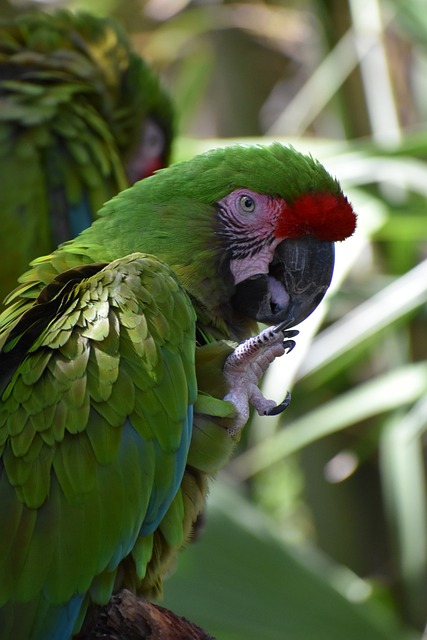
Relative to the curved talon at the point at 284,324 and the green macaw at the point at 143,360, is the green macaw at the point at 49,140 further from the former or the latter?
the curved talon at the point at 284,324

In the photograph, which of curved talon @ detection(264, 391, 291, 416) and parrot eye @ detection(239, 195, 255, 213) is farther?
parrot eye @ detection(239, 195, 255, 213)

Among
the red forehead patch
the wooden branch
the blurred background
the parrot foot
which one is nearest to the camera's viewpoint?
the wooden branch

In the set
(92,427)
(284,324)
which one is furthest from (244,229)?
(92,427)

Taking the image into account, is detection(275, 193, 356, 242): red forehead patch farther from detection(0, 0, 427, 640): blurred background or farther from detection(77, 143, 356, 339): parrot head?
detection(0, 0, 427, 640): blurred background

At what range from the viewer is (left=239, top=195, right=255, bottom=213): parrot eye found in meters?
1.41

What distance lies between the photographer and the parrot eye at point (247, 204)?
1412 mm

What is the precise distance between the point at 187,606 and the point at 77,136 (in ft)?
3.21

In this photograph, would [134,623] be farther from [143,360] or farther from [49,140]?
[49,140]

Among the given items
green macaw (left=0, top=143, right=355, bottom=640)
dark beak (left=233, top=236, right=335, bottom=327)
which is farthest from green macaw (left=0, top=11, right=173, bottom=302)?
dark beak (left=233, top=236, right=335, bottom=327)

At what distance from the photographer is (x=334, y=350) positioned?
6.77 ft

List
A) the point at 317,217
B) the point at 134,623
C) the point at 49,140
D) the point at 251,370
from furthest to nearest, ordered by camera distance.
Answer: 1. the point at 49,140
2. the point at 317,217
3. the point at 251,370
4. the point at 134,623

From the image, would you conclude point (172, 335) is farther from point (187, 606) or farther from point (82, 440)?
point (187, 606)

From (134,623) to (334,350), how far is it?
1010 mm

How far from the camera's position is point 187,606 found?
6.31ft
